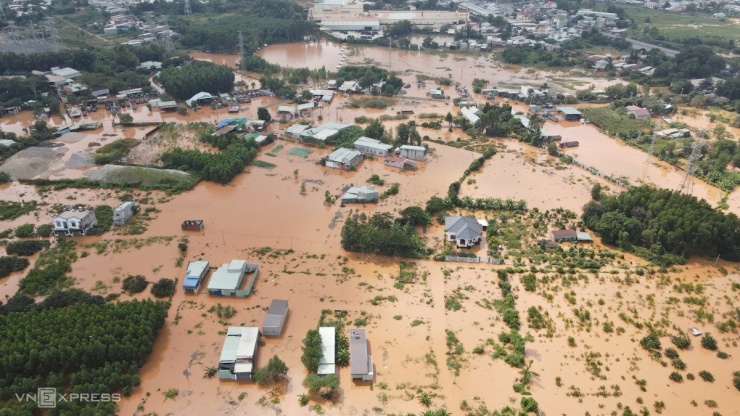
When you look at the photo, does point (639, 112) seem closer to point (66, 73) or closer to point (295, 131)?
point (295, 131)

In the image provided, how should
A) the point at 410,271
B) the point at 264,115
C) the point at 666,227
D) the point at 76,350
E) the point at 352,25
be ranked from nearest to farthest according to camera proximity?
the point at 76,350 → the point at 410,271 → the point at 666,227 → the point at 264,115 → the point at 352,25

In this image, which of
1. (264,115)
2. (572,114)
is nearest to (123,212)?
(264,115)

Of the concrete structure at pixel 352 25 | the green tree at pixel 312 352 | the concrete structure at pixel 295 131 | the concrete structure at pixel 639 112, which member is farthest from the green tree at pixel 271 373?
the concrete structure at pixel 352 25

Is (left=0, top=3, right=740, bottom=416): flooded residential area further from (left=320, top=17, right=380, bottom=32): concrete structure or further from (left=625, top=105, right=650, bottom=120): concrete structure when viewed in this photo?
(left=320, top=17, right=380, bottom=32): concrete structure

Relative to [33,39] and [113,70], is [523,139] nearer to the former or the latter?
[113,70]

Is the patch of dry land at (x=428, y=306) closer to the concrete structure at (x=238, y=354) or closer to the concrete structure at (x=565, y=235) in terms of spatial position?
the concrete structure at (x=238, y=354)

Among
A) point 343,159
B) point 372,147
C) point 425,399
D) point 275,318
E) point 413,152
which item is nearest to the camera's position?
point 425,399
